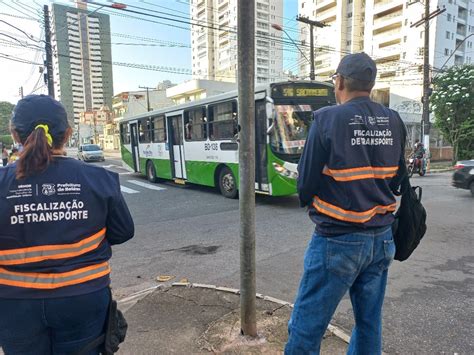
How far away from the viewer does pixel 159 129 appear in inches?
542

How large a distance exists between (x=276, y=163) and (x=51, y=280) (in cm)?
712

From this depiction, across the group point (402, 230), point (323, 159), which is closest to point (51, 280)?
point (323, 159)

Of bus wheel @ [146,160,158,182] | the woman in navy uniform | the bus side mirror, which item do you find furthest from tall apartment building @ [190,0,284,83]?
the woman in navy uniform

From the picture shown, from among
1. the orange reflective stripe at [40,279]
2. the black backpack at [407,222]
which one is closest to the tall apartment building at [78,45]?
the orange reflective stripe at [40,279]

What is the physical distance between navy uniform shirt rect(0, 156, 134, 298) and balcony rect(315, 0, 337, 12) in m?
77.7

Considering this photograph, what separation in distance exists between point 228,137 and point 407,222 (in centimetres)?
792

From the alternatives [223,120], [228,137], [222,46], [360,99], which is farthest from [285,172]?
[222,46]

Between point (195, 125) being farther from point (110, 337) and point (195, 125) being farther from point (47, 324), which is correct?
point (47, 324)

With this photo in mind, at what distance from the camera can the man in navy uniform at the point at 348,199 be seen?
190 cm

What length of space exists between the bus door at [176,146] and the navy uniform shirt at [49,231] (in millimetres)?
10676

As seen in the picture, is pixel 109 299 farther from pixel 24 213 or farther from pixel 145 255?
pixel 145 255

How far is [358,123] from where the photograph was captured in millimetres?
1917

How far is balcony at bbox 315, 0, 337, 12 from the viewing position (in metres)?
69.8

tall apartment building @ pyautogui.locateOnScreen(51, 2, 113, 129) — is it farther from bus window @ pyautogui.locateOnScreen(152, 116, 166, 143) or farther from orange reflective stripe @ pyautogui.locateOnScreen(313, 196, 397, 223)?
orange reflective stripe @ pyautogui.locateOnScreen(313, 196, 397, 223)
